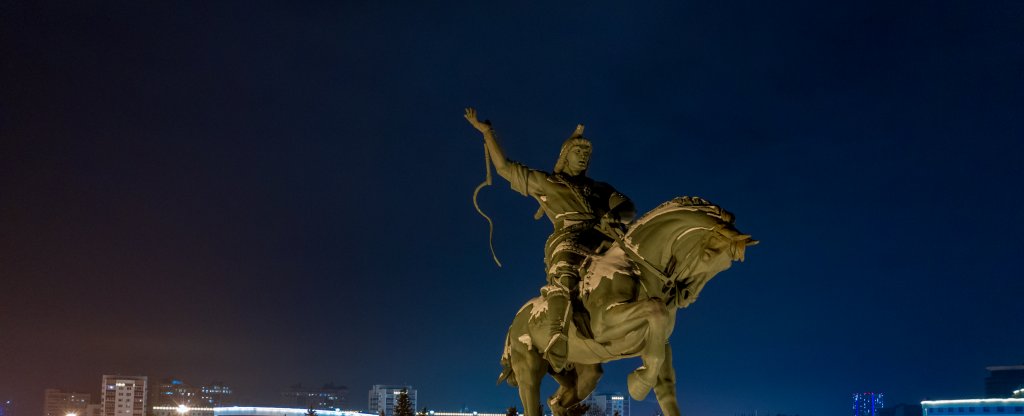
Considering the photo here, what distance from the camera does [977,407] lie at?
247 ft

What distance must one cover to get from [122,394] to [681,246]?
94.0m

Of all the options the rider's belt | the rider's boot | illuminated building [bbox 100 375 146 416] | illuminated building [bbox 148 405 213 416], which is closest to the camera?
the rider's boot

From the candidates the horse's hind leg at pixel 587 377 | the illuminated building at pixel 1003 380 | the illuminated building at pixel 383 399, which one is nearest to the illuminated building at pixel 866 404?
the illuminated building at pixel 1003 380

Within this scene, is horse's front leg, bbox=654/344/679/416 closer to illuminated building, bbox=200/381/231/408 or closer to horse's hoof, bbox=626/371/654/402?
horse's hoof, bbox=626/371/654/402

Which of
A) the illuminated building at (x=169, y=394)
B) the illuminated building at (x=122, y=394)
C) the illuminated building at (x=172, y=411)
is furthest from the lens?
the illuminated building at (x=169, y=394)

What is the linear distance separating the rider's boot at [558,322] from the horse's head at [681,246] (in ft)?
2.72

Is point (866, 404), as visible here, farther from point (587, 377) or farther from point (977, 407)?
point (587, 377)

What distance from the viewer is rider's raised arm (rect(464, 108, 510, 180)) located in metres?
9.96

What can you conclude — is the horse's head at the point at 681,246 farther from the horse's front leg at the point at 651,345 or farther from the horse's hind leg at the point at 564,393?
the horse's hind leg at the point at 564,393

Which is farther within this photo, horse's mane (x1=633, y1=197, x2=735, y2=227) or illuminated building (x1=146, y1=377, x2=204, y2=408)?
illuminated building (x1=146, y1=377, x2=204, y2=408)

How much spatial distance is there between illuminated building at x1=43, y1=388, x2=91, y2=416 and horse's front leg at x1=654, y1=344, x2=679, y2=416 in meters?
111

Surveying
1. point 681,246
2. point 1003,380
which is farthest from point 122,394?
point 1003,380

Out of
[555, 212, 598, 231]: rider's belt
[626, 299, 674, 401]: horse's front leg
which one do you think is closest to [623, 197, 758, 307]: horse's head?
[626, 299, 674, 401]: horse's front leg

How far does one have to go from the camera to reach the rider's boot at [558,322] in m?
8.96
